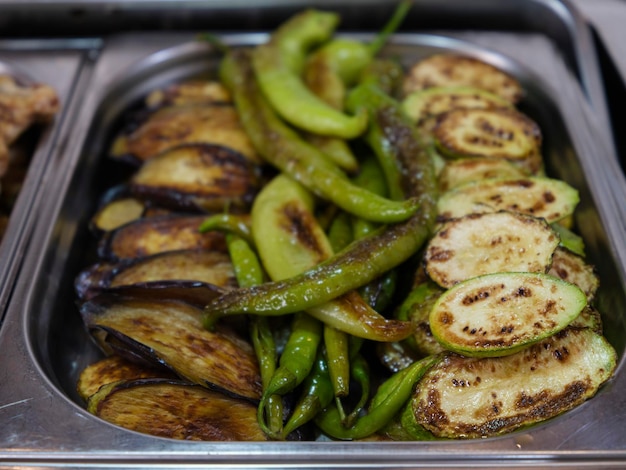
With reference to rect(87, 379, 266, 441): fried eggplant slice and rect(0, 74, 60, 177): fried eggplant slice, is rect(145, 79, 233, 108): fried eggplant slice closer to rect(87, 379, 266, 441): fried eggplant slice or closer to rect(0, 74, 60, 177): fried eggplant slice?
rect(0, 74, 60, 177): fried eggplant slice

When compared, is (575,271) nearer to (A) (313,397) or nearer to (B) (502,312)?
(B) (502,312)

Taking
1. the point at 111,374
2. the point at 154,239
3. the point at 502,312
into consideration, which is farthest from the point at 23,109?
the point at 502,312

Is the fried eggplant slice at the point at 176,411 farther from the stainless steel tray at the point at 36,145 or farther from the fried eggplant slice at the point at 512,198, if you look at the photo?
the fried eggplant slice at the point at 512,198

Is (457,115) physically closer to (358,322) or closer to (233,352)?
(358,322)

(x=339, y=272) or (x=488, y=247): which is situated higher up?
(x=339, y=272)

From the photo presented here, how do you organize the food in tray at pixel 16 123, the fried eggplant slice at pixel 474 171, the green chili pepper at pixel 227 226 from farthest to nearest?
the food in tray at pixel 16 123 → the fried eggplant slice at pixel 474 171 → the green chili pepper at pixel 227 226

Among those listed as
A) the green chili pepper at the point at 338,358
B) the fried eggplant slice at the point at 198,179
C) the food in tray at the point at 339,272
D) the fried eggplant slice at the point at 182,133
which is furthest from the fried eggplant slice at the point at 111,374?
the fried eggplant slice at the point at 182,133

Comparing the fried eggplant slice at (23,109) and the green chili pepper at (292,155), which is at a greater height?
the fried eggplant slice at (23,109)
